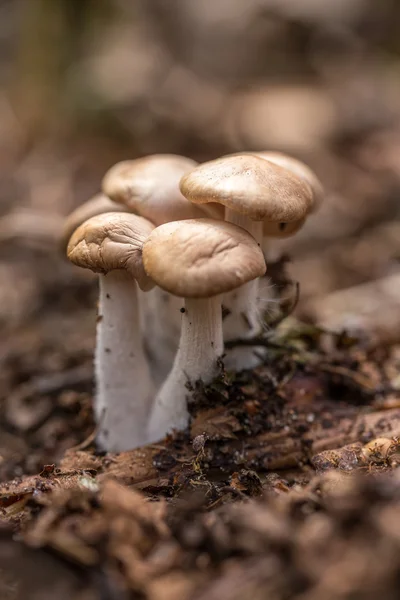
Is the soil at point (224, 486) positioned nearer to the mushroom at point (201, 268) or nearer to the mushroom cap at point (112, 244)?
the mushroom at point (201, 268)

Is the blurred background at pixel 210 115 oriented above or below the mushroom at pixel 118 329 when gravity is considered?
above

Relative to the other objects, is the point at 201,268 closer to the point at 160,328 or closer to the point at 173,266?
the point at 173,266

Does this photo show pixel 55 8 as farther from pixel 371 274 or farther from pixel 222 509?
pixel 222 509

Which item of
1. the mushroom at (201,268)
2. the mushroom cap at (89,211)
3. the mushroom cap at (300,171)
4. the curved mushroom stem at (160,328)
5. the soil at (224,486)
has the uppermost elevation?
the mushroom cap at (300,171)

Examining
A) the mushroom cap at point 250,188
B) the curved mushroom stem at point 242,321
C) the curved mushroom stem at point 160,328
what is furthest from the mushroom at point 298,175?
the curved mushroom stem at point 160,328

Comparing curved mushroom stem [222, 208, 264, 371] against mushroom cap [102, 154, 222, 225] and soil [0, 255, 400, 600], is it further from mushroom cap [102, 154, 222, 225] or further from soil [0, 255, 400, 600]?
mushroom cap [102, 154, 222, 225]

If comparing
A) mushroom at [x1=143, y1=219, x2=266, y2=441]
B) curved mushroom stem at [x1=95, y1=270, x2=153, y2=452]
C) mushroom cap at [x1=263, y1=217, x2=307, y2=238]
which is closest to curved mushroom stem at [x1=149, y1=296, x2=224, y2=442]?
mushroom at [x1=143, y1=219, x2=266, y2=441]
